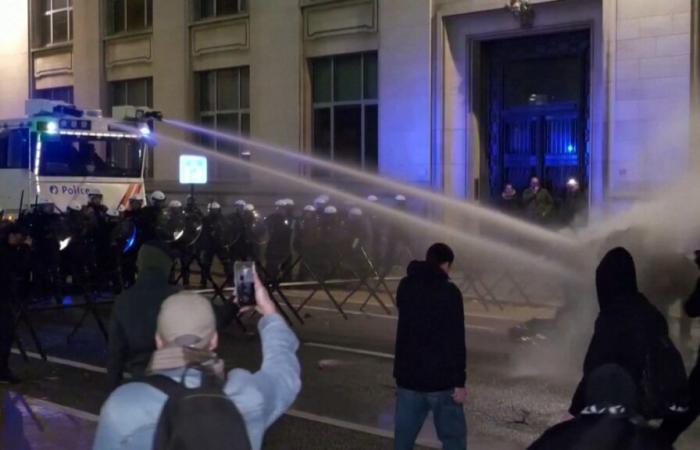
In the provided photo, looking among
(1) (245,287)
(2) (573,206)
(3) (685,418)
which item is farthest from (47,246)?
(1) (245,287)

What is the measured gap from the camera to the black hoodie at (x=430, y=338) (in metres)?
5.81

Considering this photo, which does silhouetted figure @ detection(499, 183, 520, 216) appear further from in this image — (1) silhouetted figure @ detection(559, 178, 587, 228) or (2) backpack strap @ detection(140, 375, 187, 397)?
(2) backpack strap @ detection(140, 375, 187, 397)

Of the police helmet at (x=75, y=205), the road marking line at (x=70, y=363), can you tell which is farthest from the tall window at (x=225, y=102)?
the road marking line at (x=70, y=363)

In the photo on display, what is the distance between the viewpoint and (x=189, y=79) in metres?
26.7

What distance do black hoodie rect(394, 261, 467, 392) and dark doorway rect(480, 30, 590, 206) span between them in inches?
560

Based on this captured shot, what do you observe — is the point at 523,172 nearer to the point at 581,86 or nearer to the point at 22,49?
the point at 581,86

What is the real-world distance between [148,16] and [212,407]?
2671cm

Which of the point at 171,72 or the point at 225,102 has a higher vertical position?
the point at 171,72

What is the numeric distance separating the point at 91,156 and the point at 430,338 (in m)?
15.0

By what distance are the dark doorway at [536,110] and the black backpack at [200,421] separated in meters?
17.2

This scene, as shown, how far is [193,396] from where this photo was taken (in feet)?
9.96

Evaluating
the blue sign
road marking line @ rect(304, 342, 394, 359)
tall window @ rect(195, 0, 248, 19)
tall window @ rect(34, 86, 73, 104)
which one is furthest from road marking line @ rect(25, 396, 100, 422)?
tall window @ rect(34, 86, 73, 104)

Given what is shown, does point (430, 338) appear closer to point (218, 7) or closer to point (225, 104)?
point (225, 104)

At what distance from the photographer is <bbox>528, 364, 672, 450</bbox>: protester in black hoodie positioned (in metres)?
3.30
